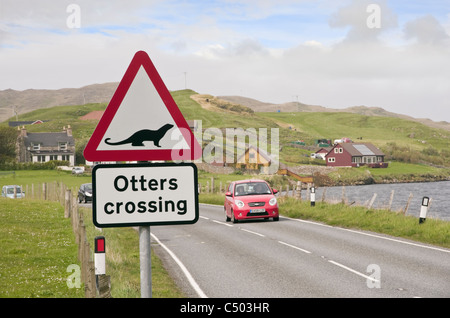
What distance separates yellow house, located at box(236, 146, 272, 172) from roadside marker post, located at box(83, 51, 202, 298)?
94156 mm

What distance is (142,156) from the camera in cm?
408

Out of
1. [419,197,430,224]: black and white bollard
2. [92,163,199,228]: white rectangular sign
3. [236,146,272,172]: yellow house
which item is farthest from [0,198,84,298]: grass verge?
[236,146,272,172]: yellow house

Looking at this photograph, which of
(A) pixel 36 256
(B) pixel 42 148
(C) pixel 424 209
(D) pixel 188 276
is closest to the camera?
(D) pixel 188 276

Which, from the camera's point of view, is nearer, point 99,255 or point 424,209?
point 99,255

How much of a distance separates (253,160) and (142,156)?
102 m

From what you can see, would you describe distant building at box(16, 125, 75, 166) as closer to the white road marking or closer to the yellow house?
the yellow house

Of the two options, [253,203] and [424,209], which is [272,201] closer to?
[253,203]

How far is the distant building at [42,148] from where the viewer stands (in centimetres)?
11412

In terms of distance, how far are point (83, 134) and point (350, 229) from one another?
130 m

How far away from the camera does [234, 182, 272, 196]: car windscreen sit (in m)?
24.3

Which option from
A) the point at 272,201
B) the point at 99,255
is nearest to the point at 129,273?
the point at 99,255
